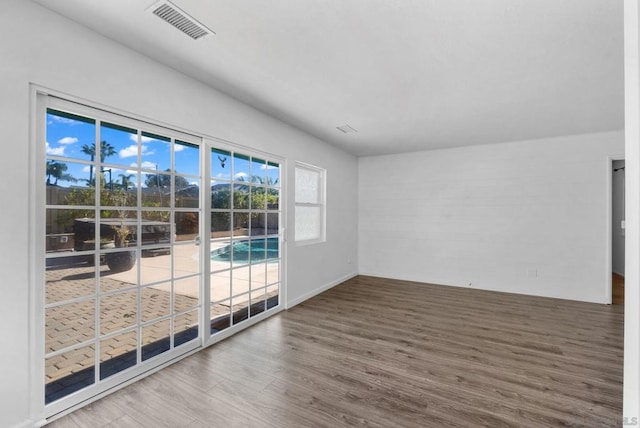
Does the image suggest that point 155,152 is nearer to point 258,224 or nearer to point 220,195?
point 220,195

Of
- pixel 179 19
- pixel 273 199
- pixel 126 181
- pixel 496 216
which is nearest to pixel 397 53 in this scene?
pixel 179 19

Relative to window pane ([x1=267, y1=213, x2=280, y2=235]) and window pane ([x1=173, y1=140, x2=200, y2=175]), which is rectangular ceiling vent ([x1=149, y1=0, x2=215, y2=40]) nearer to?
window pane ([x1=173, y1=140, x2=200, y2=175])

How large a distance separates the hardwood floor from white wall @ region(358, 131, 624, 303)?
110 centimetres

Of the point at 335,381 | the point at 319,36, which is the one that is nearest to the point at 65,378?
the point at 335,381

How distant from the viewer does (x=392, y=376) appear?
7.92 ft

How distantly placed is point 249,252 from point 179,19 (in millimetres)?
2376

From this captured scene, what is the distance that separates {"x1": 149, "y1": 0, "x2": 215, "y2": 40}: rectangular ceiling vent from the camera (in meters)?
1.82

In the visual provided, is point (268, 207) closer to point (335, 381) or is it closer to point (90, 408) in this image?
point (335, 381)

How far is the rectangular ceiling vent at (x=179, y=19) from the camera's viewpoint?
5.98 ft

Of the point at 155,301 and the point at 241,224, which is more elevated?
the point at 241,224

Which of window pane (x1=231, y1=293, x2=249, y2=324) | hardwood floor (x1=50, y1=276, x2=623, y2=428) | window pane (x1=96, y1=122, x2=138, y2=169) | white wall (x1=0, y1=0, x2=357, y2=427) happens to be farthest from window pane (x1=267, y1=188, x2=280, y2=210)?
window pane (x1=96, y1=122, x2=138, y2=169)

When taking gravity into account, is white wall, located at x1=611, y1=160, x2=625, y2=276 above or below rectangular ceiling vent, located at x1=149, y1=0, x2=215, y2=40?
below

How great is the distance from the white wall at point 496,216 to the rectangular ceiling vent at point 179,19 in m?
4.67

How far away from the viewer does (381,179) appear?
619 cm
